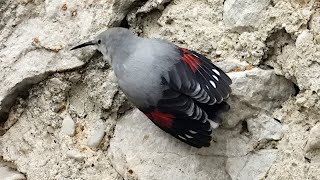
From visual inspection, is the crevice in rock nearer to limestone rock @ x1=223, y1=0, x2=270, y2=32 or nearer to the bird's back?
the bird's back

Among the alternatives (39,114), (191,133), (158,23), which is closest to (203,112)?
(191,133)

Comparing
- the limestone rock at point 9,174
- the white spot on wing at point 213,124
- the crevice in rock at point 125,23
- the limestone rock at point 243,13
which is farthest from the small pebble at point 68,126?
the limestone rock at point 243,13

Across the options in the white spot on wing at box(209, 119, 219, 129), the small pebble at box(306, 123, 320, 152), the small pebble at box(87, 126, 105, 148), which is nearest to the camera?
the small pebble at box(306, 123, 320, 152)

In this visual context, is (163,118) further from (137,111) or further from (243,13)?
(243,13)

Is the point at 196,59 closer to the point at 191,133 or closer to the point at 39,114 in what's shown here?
the point at 191,133

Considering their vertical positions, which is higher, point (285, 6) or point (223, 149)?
point (285, 6)

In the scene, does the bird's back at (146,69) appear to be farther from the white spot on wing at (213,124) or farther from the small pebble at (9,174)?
the small pebble at (9,174)

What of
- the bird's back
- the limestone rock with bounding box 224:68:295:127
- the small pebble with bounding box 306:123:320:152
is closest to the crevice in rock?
the bird's back
